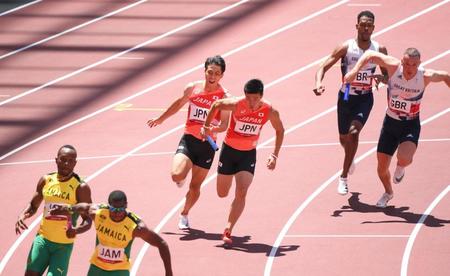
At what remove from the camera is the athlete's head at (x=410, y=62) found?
52.3 ft

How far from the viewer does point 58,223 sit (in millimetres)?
13172

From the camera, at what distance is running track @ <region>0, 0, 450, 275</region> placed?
51.3ft

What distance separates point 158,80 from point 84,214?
34.7 ft

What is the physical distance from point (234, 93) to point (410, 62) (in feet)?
20.8

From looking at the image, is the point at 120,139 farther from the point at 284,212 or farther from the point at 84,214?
the point at 84,214

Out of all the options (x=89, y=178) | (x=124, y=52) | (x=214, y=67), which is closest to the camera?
(x=214, y=67)

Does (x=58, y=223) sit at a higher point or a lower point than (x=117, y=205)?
lower

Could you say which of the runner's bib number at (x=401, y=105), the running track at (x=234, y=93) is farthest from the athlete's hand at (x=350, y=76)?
the running track at (x=234, y=93)

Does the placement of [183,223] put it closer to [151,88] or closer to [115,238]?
[115,238]

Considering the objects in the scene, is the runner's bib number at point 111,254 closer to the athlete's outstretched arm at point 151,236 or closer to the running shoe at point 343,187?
the athlete's outstretched arm at point 151,236

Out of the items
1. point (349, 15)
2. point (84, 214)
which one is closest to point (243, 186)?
point (84, 214)

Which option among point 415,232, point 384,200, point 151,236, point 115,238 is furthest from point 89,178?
point 151,236

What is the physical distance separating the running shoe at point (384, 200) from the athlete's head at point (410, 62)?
1.73 meters

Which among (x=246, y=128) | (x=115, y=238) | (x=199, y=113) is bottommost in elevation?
(x=115, y=238)
